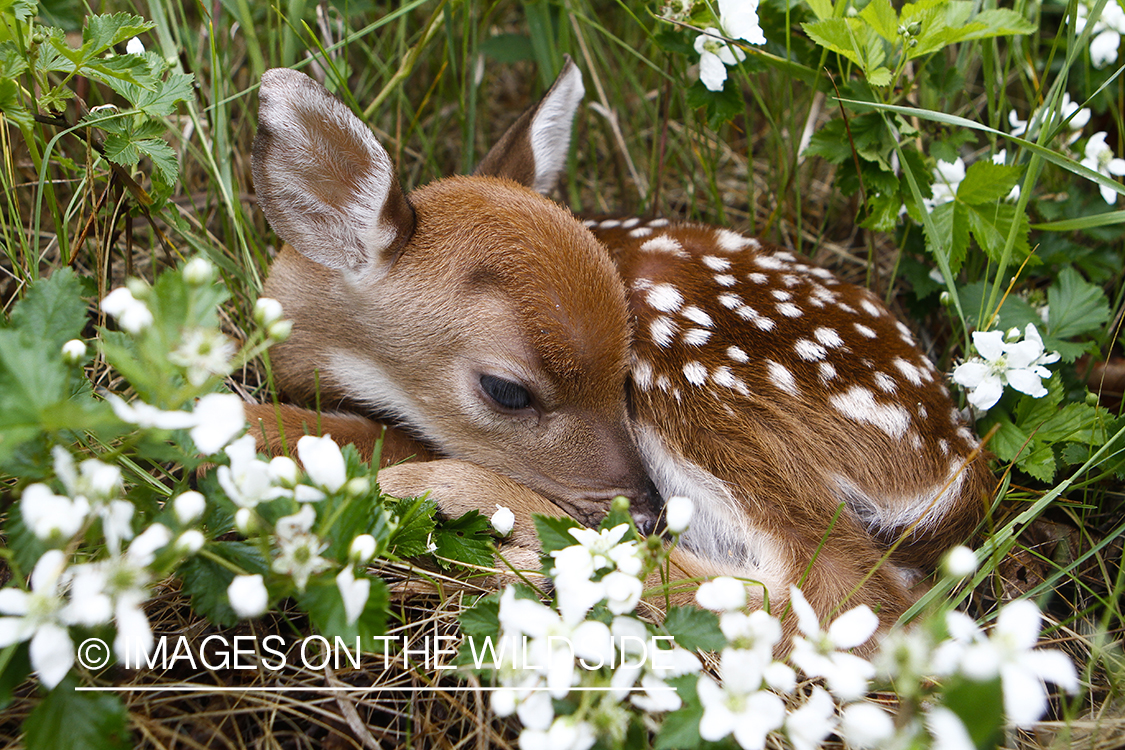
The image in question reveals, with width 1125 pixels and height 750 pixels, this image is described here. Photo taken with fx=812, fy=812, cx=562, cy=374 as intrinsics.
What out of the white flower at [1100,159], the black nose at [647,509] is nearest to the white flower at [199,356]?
the black nose at [647,509]

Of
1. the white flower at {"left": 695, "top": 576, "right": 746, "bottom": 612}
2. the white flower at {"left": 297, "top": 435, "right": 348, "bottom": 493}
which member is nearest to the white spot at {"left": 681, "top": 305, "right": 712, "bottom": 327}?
the white flower at {"left": 695, "top": 576, "right": 746, "bottom": 612}

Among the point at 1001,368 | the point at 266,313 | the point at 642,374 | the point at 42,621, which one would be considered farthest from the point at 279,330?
the point at 1001,368

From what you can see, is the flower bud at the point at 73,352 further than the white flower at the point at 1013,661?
Yes

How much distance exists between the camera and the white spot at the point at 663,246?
8.27ft

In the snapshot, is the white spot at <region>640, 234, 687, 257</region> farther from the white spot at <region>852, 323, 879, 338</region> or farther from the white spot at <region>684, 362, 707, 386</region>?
the white spot at <region>852, 323, 879, 338</region>

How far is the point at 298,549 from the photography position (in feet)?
4.17

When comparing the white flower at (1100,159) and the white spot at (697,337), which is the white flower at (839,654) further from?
the white flower at (1100,159)

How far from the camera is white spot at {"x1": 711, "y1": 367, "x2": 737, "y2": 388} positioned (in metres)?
2.24

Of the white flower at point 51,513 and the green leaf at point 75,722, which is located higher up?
the white flower at point 51,513

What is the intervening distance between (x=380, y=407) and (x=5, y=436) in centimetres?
133

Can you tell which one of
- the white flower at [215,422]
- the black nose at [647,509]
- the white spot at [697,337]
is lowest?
the black nose at [647,509]

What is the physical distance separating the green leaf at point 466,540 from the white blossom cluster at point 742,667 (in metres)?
0.42

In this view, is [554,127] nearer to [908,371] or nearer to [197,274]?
[908,371]

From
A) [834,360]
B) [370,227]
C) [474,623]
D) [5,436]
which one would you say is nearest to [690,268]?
[834,360]
